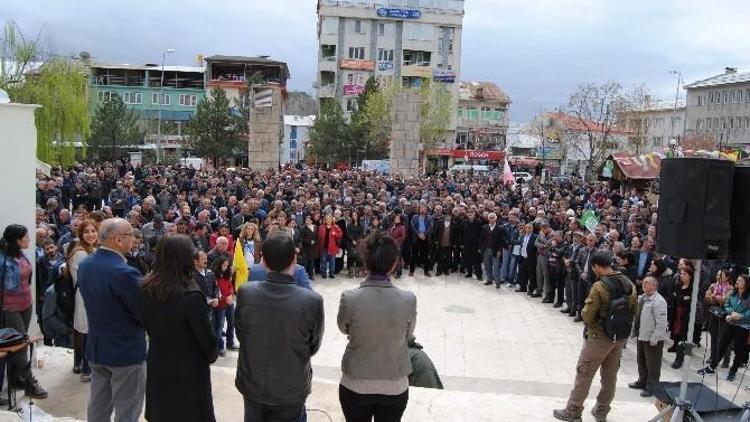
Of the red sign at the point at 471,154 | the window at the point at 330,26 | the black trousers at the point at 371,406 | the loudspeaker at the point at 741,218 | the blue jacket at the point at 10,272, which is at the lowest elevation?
the black trousers at the point at 371,406

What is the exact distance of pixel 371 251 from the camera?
3.80 metres

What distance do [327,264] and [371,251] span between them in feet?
35.0

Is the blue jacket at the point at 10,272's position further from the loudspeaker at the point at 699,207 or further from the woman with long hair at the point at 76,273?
the loudspeaker at the point at 699,207

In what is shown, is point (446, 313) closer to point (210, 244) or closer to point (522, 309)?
point (522, 309)

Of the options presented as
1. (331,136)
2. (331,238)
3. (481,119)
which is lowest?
(331,238)

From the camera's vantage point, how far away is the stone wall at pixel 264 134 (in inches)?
1129

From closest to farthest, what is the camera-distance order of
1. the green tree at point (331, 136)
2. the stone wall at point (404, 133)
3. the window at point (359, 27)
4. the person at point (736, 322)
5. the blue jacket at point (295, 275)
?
the blue jacket at point (295, 275) < the person at point (736, 322) < the stone wall at point (404, 133) < the green tree at point (331, 136) < the window at point (359, 27)

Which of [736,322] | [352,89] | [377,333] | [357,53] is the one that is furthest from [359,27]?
[377,333]

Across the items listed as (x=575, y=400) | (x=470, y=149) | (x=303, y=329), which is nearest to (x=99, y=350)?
(x=303, y=329)

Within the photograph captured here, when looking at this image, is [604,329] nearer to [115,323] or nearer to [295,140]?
[115,323]

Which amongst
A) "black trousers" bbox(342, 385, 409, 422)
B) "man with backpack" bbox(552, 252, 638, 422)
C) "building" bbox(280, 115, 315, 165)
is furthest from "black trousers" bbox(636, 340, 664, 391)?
"building" bbox(280, 115, 315, 165)

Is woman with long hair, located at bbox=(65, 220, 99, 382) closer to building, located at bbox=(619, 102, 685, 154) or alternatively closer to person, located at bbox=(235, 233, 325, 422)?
person, located at bbox=(235, 233, 325, 422)

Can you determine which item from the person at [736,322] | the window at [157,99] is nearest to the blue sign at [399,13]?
the window at [157,99]

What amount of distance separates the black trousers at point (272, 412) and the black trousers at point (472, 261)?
11453mm
